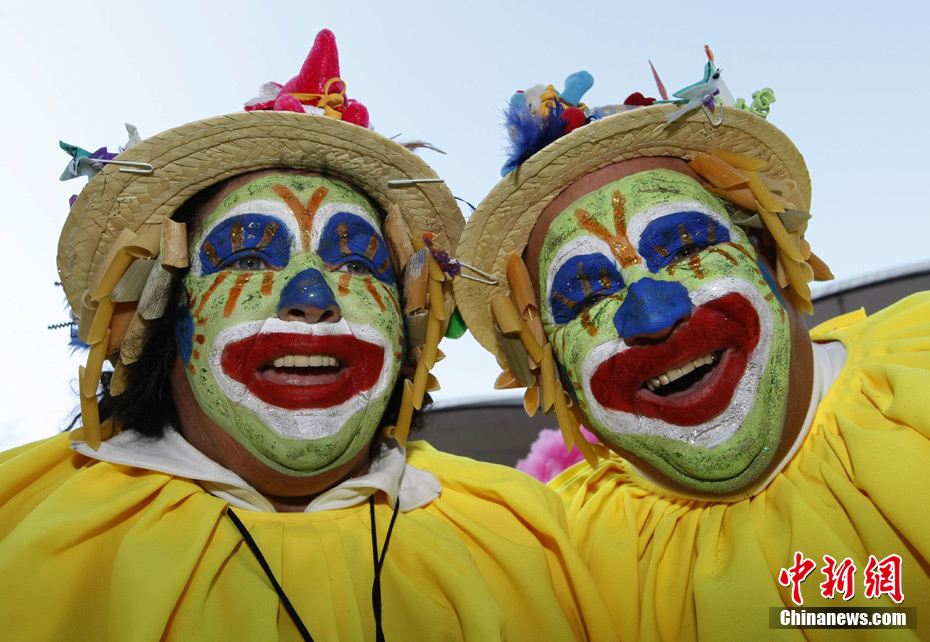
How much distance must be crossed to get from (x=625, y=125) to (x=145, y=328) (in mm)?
1931

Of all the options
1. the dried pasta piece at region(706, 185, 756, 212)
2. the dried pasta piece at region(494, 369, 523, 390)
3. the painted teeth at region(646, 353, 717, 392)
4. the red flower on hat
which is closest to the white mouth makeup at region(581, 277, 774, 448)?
the painted teeth at region(646, 353, 717, 392)

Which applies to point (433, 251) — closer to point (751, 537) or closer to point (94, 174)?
point (94, 174)

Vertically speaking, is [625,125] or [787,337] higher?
[625,125]

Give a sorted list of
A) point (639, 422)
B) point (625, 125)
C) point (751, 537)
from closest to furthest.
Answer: point (751, 537), point (639, 422), point (625, 125)

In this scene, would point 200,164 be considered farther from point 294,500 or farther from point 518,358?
point 518,358

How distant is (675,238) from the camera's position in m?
2.71

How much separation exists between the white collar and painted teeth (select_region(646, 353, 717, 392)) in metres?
0.93

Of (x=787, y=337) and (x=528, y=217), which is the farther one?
(x=528, y=217)

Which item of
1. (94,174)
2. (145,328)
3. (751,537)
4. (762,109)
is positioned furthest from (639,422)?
(94,174)

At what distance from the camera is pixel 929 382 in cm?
229

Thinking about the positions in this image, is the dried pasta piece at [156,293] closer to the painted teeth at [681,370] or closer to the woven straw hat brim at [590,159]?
the woven straw hat brim at [590,159]

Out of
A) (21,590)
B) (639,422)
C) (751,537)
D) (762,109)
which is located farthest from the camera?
(762,109)

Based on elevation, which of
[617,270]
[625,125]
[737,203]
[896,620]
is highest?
[625,125]

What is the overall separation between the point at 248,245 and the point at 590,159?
133 cm
